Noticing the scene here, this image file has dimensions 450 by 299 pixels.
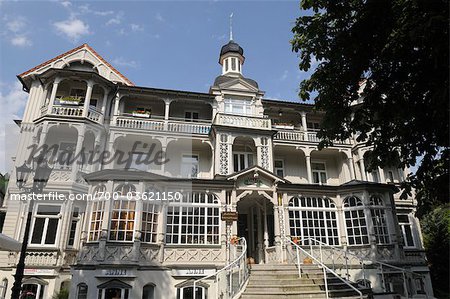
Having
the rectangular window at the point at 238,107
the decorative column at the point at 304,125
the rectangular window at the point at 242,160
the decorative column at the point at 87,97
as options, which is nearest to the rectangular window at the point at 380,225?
the decorative column at the point at 304,125

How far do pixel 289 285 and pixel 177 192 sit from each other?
7681 mm

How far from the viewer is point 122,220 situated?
1564 centimetres

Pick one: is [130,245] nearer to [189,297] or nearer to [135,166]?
[189,297]

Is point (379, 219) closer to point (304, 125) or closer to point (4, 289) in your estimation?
point (304, 125)

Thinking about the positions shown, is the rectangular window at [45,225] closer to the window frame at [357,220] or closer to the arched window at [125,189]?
the arched window at [125,189]

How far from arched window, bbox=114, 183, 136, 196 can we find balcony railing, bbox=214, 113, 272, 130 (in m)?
7.42

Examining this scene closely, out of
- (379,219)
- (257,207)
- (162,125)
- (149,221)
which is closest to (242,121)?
(162,125)

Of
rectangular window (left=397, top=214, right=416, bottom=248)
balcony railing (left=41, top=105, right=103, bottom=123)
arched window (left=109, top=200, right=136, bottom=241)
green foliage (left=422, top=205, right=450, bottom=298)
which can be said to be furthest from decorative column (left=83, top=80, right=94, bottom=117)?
green foliage (left=422, top=205, right=450, bottom=298)

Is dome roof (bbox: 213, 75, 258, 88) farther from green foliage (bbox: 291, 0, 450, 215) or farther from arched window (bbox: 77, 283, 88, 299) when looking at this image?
arched window (bbox: 77, 283, 88, 299)

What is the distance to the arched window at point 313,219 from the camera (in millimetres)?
18234

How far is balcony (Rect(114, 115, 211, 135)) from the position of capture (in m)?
21.5

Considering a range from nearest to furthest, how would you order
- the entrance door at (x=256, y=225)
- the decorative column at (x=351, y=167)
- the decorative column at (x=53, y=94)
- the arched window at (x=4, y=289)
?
the arched window at (x=4, y=289)
the entrance door at (x=256, y=225)
the decorative column at (x=53, y=94)
the decorative column at (x=351, y=167)

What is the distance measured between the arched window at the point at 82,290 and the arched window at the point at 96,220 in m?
2.08

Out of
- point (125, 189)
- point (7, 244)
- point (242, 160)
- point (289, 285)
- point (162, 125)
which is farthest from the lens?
point (242, 160)
